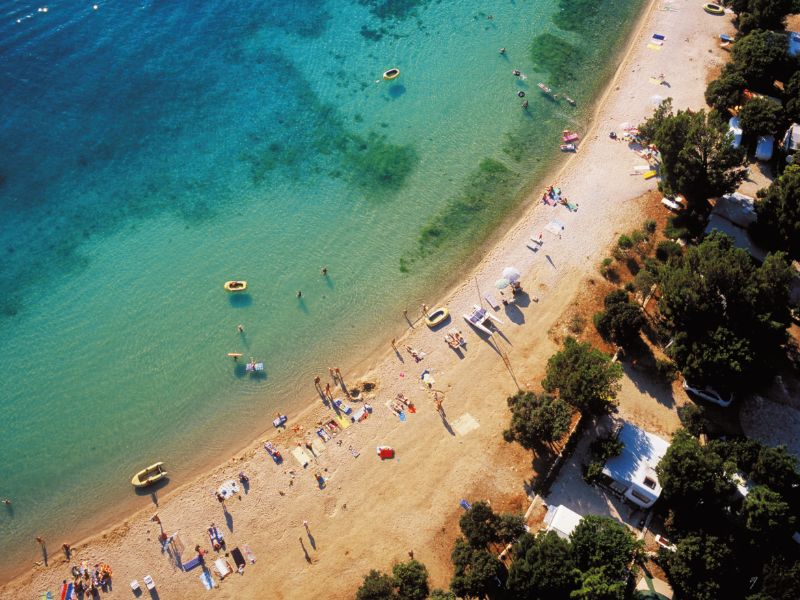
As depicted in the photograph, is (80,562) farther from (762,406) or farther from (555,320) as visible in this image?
(762,406)

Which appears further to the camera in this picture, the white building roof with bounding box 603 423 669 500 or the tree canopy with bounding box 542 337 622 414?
the tree canopy with bounding box 542 337 622 414

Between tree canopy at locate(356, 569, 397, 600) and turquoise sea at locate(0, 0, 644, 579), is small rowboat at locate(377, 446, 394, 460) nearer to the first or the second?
tree canopy at locate(356, 569, 397, 600)

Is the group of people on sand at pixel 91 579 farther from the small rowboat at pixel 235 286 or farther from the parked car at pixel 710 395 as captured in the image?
the parked car at pixel 710 395

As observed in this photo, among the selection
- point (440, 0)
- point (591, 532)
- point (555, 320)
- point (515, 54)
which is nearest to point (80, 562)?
point (591, 532)

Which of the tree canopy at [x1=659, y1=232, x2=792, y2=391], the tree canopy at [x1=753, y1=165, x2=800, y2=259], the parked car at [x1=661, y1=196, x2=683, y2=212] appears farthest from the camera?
the parked car at [x1=661, y1=196, x2=683, y2=212]

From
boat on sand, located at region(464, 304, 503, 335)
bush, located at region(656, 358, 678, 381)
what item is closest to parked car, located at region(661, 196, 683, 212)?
bush, located at region(656, 358, 678, 381)

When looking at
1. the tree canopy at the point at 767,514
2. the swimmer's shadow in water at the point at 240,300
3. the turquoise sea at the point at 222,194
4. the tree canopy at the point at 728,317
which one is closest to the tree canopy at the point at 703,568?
the tree canopy at the point at 767,514
